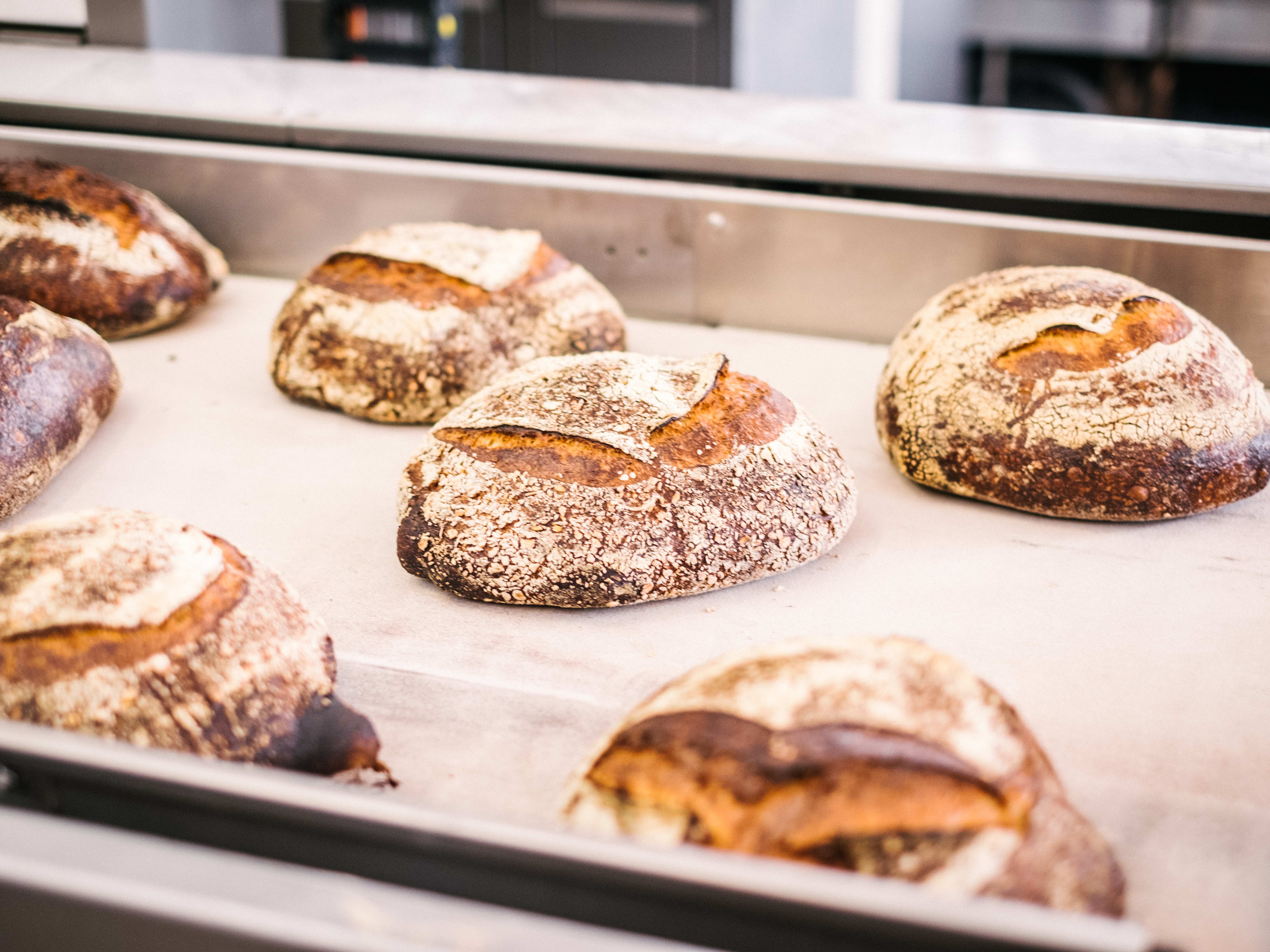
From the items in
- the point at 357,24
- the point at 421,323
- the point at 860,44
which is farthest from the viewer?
the point at 860,44

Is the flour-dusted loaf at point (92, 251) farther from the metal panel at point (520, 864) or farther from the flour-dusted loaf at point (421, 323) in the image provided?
the metal panel at point (520, 864)

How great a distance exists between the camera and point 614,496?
1.14 m

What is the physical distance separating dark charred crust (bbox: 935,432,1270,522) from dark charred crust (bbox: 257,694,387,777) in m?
0.84

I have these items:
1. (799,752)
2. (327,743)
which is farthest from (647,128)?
(799,752)

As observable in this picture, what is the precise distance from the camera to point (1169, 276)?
5.33 ft

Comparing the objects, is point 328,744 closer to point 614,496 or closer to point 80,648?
point 80,648

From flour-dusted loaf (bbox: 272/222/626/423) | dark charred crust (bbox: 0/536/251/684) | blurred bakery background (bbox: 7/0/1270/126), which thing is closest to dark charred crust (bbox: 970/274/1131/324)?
flour-dusted loaf (bbox: 272/222/626/423)

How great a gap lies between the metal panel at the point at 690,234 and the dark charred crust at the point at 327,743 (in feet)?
3.85

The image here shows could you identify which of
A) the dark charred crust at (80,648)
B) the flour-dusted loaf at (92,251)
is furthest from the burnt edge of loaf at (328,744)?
the flour-dusted loaf at (92,251)

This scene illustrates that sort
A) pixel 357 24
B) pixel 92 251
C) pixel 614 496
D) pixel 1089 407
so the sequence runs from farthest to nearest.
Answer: pixel 357 24 < pixel 92 251 < pixel 1089 407 < pixel 614 496

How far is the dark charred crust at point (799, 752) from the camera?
0.67 meters

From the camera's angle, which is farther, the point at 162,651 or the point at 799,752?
the point at 162,651

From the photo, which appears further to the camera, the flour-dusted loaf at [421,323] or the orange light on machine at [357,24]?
the orange light on machine at [357,24]

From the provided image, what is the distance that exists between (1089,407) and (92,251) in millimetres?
1565
